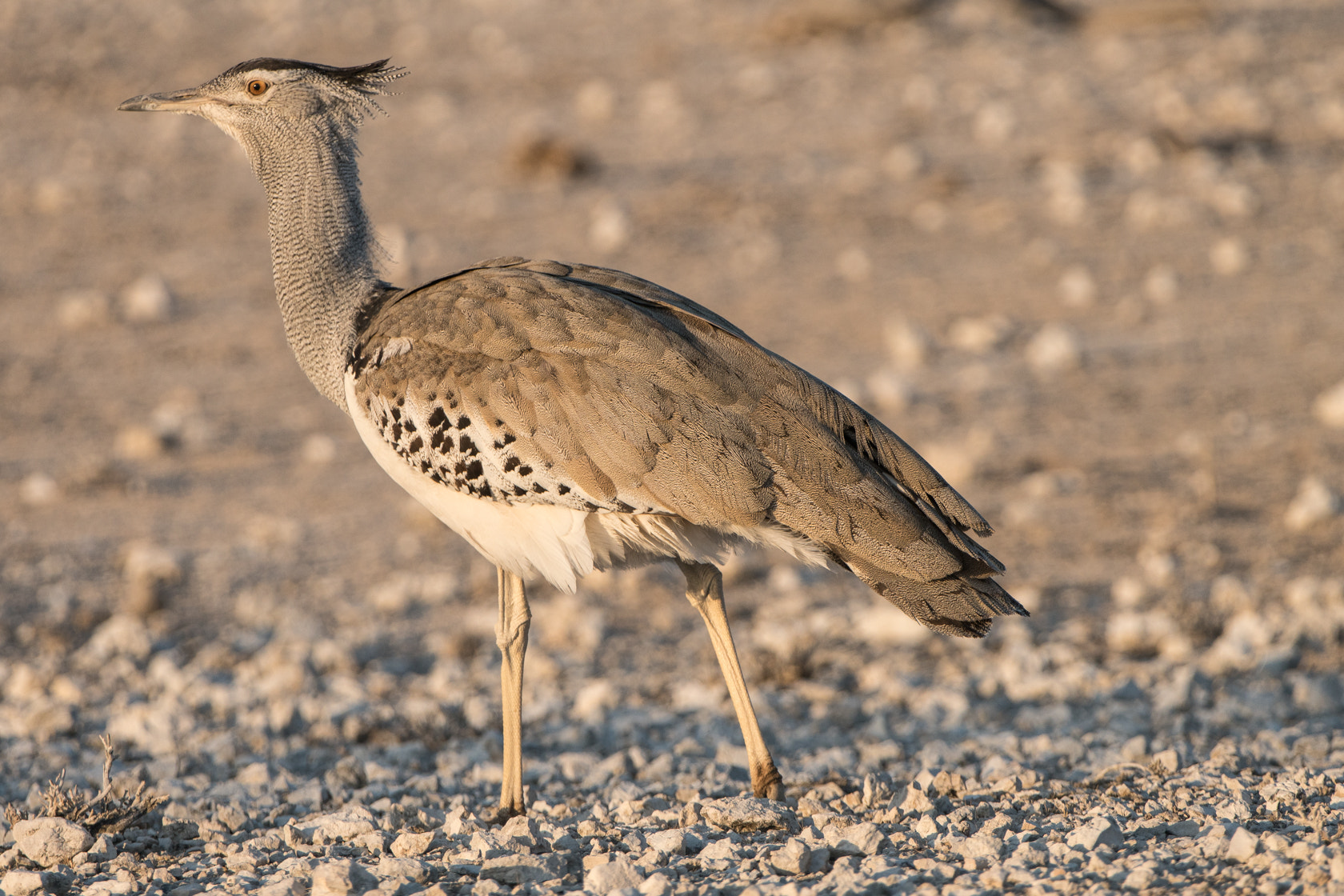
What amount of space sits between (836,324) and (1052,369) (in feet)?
4.27

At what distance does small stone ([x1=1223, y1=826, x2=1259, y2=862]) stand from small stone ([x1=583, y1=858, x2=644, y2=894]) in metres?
1.07

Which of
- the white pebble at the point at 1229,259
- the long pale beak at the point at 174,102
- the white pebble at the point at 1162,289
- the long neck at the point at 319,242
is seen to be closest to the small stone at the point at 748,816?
the long neck at the point at 319,242

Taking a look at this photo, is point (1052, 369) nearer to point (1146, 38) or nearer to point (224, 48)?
point (1146, 38)

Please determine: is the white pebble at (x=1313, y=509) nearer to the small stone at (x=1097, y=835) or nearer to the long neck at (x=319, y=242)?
the small stone at (x=1097, y=835)

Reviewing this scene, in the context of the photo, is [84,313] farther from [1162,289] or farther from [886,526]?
[886,526]

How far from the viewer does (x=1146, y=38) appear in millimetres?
13367

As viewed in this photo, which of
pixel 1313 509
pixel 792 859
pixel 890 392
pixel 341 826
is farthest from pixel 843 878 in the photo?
pixel 890 392

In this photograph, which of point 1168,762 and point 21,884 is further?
point 1168,762

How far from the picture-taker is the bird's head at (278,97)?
12.8 feet

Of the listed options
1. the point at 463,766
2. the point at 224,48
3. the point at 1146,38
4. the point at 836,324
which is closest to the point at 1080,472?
the point at 836,324

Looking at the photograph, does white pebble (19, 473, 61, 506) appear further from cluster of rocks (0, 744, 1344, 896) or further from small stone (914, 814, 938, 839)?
small stone (914, 814, 938, 839)

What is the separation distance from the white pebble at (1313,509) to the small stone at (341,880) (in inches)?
172

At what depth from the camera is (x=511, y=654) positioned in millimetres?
3703

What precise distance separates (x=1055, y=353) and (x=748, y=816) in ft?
16.7
